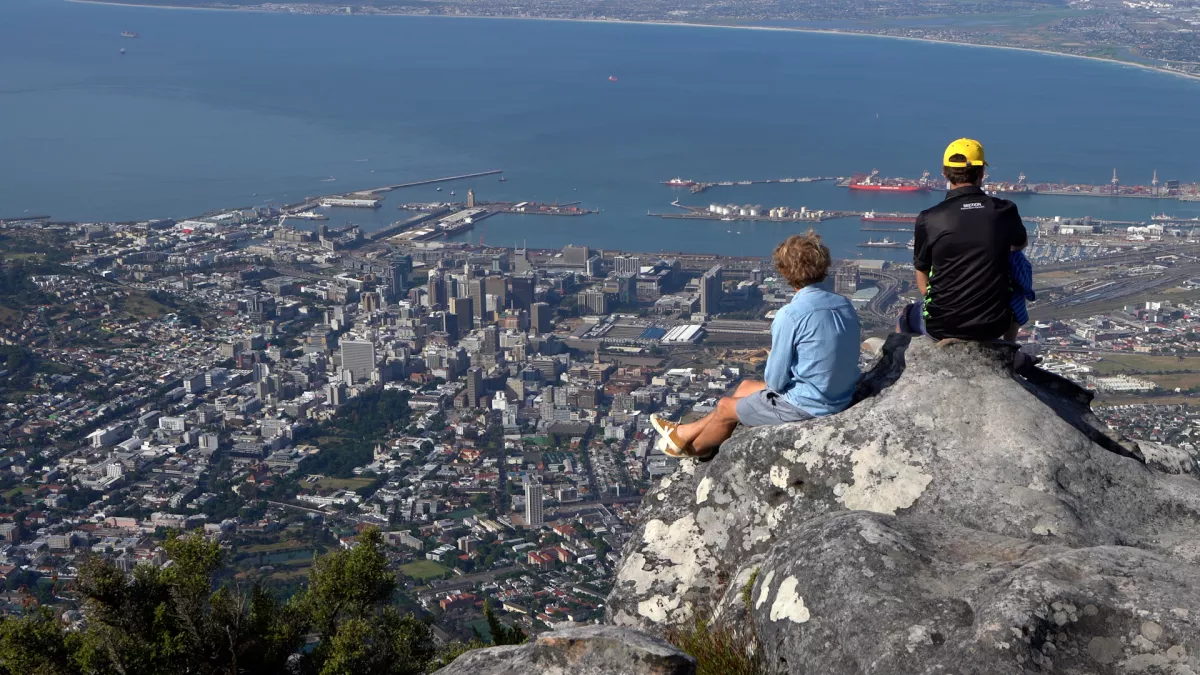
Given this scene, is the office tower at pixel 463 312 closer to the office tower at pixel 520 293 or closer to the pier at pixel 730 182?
the office tower at pixel 520 293

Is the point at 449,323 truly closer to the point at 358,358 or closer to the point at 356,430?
the point at 358,358

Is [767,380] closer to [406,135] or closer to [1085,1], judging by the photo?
[406,135]

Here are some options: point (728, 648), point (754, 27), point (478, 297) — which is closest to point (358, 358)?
point (478, 297)

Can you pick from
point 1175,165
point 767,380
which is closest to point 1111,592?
point 767,380

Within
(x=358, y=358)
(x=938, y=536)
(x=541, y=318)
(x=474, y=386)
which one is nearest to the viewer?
(x=938, y=536)

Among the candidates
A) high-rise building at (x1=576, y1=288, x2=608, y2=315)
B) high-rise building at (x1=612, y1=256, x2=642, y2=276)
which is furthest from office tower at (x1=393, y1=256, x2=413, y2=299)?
high-rise building at (x1=612, y1=256, x2=642, y2=276)

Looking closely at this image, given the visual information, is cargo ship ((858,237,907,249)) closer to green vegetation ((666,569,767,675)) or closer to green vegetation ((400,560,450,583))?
green vegetation ((400,560,450,583))

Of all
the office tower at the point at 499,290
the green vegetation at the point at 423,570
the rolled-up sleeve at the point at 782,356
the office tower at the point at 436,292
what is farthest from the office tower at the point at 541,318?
the rolled-up sleeve at the point at 782,356
